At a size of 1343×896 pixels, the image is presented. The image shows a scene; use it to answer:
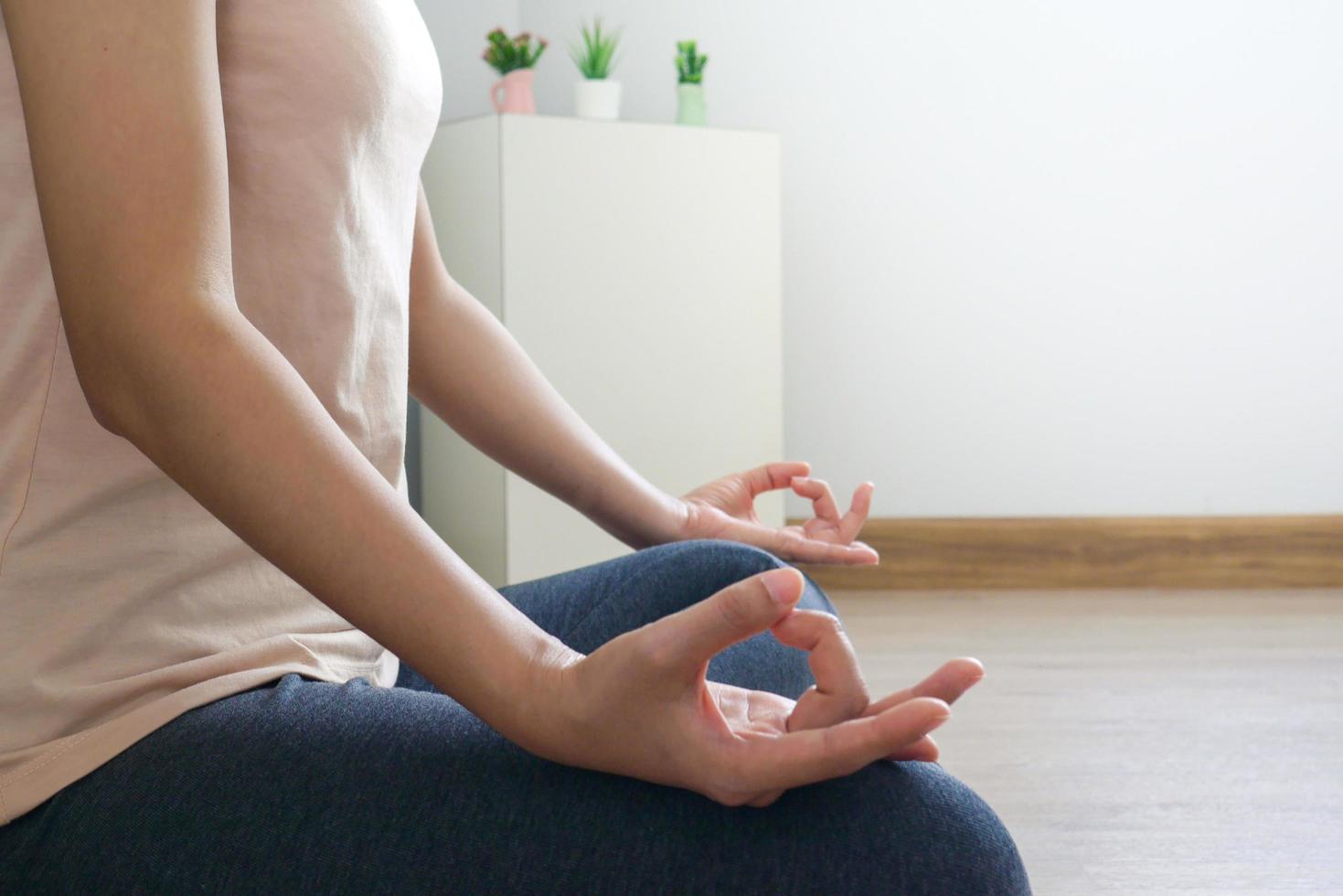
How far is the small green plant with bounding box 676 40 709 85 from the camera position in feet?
10.2

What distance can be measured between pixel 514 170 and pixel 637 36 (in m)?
0.77

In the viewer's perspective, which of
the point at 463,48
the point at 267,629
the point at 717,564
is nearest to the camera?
the point at 267,629

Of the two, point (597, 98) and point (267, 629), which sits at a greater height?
point (597, 98)

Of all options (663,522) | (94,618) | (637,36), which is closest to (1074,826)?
(663,522)

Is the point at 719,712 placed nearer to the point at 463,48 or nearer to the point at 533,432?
the point at 533,432

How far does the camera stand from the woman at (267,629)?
59cm

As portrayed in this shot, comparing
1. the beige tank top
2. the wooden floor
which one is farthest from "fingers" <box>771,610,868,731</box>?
the wooden floor

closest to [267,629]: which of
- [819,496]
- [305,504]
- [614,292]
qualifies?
[305,504]

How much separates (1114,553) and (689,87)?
158cm

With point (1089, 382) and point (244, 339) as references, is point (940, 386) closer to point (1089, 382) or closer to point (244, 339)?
point (1089, 382)

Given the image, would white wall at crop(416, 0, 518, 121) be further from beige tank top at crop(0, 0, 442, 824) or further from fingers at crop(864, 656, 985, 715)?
fingers at crop(864, 656, 985, 715)

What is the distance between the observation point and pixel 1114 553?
3.34 meters

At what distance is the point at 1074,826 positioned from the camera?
5.50ft

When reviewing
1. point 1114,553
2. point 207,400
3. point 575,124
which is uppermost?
point 575,124
